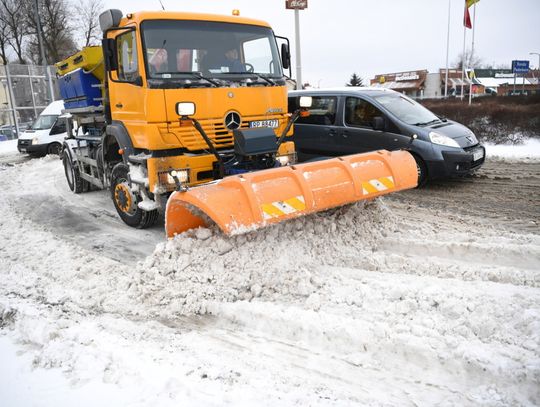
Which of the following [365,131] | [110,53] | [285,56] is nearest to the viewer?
[110,53]

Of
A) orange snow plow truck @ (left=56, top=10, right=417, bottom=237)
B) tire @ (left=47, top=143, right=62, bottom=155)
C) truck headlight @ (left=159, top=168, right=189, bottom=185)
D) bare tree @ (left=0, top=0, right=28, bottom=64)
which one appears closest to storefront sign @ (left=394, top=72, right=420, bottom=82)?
bare tree @ (left=0, top=0, right=28, bottom=64)

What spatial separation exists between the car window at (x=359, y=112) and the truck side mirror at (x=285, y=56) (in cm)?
221

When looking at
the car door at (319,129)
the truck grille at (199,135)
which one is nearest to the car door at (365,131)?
the car door at (319,129)

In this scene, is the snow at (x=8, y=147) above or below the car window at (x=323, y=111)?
below

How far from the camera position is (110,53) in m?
5.45

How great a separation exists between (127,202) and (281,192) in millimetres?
3121

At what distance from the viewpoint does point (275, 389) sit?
8.92 ft

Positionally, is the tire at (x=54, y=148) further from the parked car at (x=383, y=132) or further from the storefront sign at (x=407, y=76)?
the storefront sign at (x=407, y=76)

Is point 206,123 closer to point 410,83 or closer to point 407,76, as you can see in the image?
point 410,83

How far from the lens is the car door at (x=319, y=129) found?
27.3 ft

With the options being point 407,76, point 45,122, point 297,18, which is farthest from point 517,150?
point 407,76

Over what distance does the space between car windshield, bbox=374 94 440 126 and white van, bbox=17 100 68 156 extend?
12.2 m

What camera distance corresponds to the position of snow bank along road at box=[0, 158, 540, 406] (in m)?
2.73

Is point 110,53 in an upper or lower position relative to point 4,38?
lower
